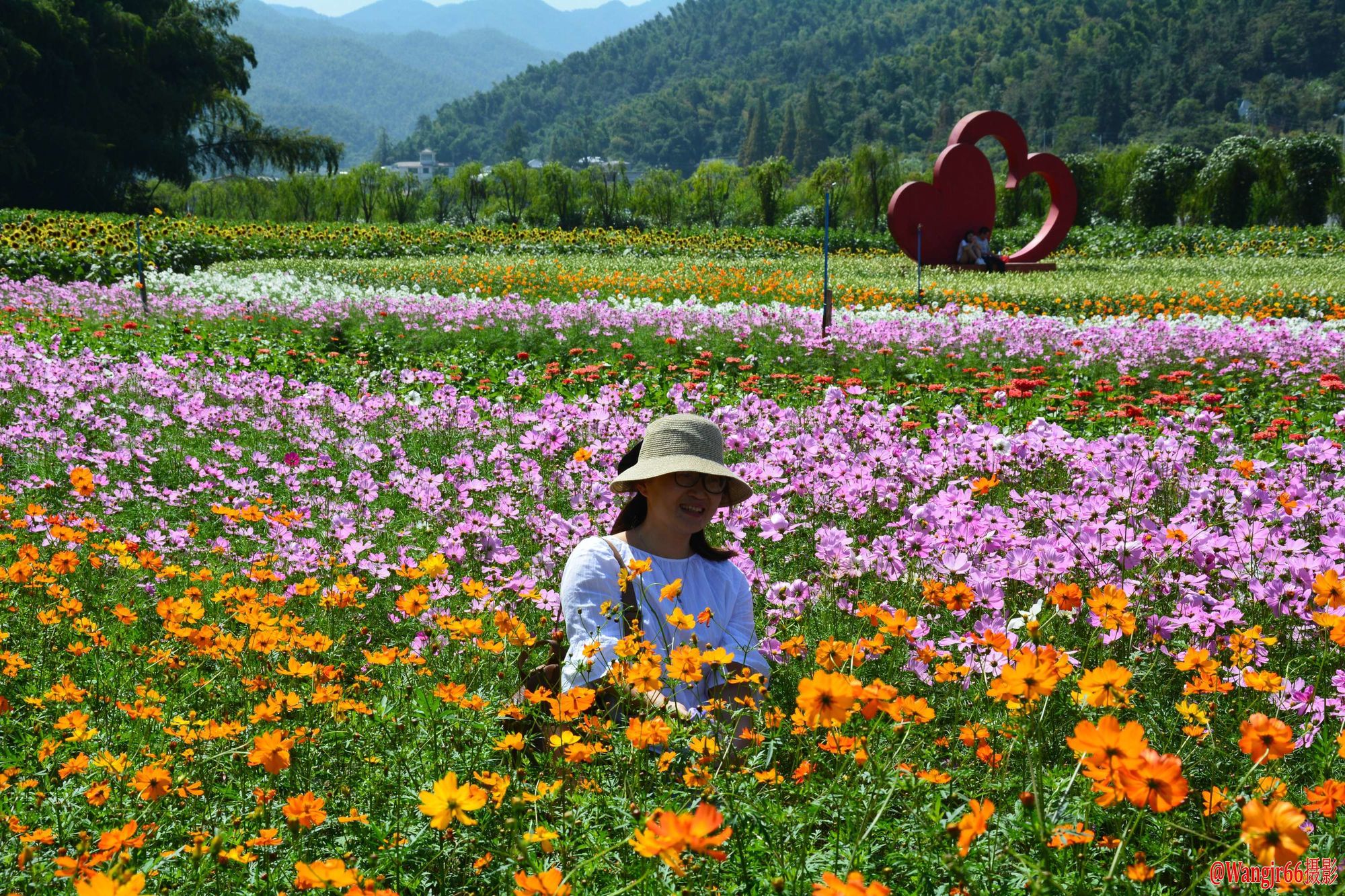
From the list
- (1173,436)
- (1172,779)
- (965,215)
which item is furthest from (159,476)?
(965,215)

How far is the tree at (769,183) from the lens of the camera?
39625 mm

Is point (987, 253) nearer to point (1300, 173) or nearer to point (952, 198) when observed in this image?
point (952, 198)

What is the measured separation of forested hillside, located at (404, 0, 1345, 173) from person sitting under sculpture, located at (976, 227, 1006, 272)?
87268mm

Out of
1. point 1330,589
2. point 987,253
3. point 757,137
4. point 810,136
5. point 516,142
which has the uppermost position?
point 516,142

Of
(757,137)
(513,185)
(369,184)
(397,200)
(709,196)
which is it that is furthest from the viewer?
(757,137)

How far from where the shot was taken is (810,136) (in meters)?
134

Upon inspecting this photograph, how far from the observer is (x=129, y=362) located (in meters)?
8.33

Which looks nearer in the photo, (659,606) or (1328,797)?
(1328,797)

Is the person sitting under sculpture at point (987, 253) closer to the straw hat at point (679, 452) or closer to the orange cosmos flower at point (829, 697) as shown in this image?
the straw hat at point (679, 452)

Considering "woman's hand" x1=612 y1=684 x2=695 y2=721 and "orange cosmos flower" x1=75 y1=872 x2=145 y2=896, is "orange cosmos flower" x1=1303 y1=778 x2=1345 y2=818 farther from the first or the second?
"orange cosmos flower" x1=75 y1=872 x2=145 y2=896

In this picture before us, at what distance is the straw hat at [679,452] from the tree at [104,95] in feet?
99.0

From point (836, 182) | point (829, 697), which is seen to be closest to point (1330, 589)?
point (829, 697)

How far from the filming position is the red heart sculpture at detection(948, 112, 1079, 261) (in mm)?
20859

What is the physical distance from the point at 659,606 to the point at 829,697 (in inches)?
52.0
